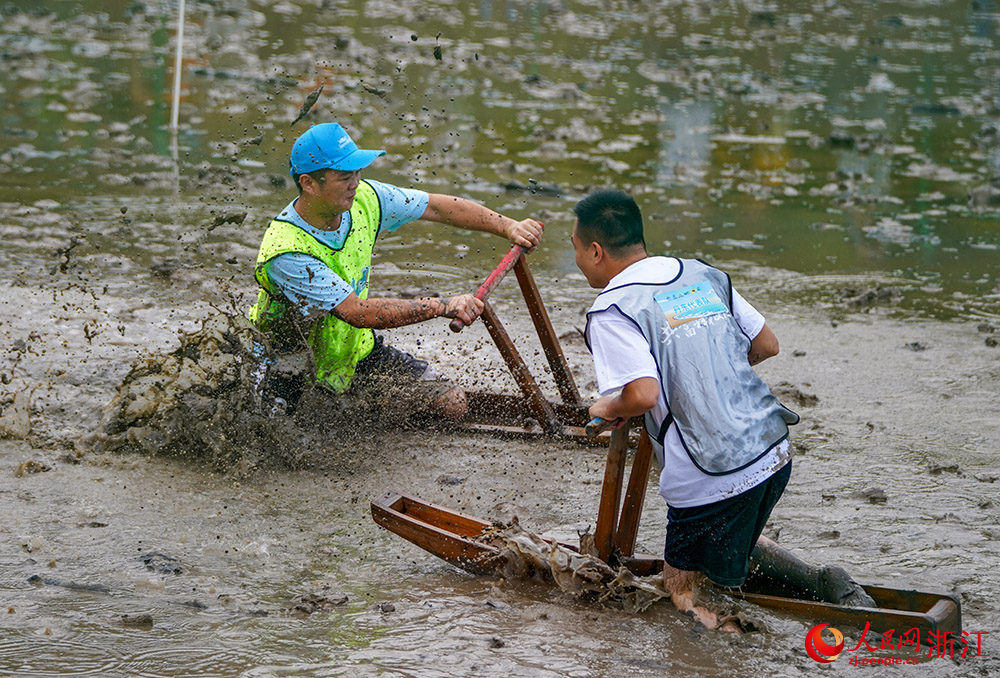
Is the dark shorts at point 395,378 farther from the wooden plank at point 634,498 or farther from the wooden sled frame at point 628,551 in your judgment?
the wooden plank at point 634,498

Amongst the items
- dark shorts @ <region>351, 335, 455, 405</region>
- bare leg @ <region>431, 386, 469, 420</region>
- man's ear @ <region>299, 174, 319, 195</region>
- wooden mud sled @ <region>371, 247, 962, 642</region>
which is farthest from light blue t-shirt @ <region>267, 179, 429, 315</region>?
wooden mud sled @ <region>371, 247, 962, 642</region>

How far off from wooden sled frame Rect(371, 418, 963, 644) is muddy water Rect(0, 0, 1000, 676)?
126mm

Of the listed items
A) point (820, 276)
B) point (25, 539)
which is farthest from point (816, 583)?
point (820, 276)

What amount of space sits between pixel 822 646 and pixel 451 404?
91.7 inches

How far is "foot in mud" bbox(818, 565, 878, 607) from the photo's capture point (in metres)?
3.83

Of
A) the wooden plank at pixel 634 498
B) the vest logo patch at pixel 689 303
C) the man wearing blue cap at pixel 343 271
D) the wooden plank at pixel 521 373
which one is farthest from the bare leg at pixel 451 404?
the vest logo patch at pixel 689 303

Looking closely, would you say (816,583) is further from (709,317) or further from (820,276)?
(820,276)

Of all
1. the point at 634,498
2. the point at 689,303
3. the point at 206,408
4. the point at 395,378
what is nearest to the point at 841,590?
the point at 634,498

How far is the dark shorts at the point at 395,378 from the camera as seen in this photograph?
17.9 ft

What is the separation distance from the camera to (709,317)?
12.3ft

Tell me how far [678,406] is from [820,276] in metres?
4.66

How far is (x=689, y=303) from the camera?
146 inches

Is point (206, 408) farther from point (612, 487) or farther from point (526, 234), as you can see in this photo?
point (612, 487)

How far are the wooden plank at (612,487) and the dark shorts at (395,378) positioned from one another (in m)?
1.75
